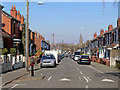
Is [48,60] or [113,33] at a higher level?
[113,33]

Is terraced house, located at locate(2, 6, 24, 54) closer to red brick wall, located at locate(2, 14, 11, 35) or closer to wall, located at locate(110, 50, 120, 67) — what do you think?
red brick wall, located at locate(2, 14, 11, 35)

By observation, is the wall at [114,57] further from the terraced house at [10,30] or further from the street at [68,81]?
the terraced house at [10,30]

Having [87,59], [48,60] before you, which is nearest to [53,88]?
[48,60]

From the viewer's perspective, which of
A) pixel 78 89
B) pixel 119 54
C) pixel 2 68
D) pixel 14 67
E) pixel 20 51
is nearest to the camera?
pixel 78 89

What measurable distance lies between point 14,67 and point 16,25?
14.1 meters

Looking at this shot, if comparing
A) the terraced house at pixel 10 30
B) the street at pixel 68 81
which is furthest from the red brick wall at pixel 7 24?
the street at pixel 68 81

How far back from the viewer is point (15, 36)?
113 ft

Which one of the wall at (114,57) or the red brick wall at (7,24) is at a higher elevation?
the red brick wall at (7,24)

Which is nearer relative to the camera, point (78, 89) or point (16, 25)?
point (78, 89)

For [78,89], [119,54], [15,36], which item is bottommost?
[78,89]

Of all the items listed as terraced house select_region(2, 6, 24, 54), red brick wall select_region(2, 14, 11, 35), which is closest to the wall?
terraced house select_region(2, 6, 24, 54)

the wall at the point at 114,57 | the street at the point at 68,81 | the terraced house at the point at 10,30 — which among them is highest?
the terraced house at the point at 10,30

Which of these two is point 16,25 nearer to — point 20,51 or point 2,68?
point 20,51

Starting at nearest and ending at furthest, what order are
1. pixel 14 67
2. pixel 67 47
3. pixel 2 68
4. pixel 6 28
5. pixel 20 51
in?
pixel 2 68 → pixel 14 67 → pixel 6 28 → pixel 20 51 → pixel 67 47
